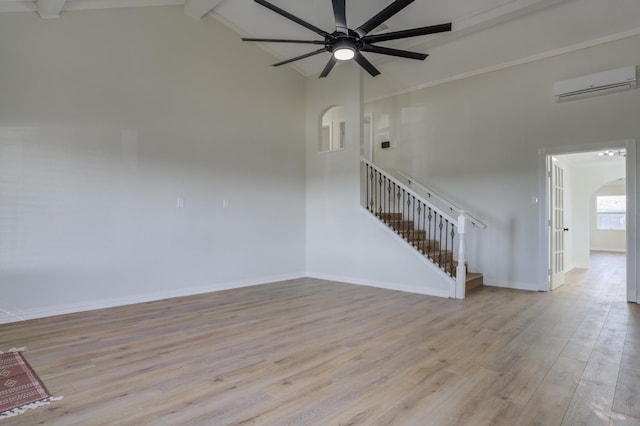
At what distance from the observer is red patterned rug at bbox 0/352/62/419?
2.01 metres

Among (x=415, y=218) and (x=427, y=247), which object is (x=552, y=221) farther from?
(x=415, y=218)

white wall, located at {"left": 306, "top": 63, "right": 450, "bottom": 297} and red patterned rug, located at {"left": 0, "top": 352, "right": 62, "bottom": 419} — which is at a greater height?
white wall, located at {"left": 306, "top": 63, "right": 450, "bottom": 297}

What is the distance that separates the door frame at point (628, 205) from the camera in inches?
176

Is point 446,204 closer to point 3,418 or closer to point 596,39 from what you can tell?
point 596,39

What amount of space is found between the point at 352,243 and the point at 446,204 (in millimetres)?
1781

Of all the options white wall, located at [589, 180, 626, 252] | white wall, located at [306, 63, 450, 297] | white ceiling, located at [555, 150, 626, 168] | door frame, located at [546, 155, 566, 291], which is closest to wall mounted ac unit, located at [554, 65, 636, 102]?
door frame, located at [546, 155, 566, 291]

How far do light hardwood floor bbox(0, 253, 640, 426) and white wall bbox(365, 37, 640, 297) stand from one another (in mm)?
1268

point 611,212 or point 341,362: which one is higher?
point 611,212

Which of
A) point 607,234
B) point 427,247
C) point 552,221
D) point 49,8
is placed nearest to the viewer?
point 49,8

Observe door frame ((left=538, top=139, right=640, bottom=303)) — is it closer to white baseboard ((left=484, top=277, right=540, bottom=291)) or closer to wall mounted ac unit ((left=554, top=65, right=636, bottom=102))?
white baseboard ((left=484, top=277, right=540, bottom=291))

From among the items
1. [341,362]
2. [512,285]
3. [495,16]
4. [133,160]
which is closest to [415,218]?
[512,285]

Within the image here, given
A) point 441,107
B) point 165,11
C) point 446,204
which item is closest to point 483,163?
point 446,204

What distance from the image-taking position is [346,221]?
614 cm

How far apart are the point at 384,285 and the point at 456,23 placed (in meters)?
3.92
